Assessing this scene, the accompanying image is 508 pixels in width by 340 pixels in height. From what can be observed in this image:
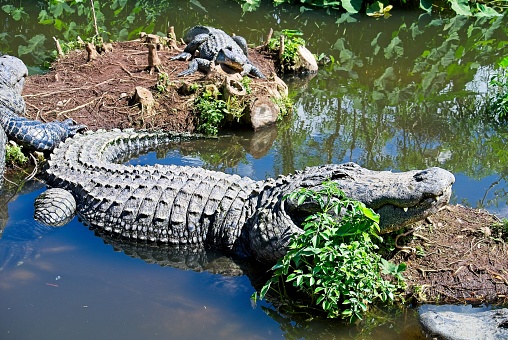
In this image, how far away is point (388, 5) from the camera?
619 inches

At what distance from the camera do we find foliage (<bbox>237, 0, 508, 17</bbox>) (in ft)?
50.1

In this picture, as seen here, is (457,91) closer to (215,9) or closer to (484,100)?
(484,100)

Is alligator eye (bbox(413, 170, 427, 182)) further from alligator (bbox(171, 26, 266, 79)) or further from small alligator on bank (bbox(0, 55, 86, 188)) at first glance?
alligator (bbox(171, 26, 266, 79))

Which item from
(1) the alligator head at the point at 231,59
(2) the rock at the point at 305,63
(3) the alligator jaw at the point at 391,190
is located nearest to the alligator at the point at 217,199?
(3) the alligator jaw at the point at 391,190

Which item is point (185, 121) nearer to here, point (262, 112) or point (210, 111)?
point (210, 111)

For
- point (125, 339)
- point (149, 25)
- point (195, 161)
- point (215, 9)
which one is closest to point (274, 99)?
point (195, 161)

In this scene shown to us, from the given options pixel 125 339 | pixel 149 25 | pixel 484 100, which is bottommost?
pixel 125 339

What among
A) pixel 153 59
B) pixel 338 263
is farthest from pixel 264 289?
pixel 153 59

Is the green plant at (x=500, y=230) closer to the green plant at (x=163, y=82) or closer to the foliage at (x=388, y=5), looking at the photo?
the green plant at (x=163, y=82)

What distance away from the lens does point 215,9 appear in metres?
16.1

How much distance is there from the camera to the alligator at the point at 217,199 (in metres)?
4.78

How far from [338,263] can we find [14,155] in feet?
14.3

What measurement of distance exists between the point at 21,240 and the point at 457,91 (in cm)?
739

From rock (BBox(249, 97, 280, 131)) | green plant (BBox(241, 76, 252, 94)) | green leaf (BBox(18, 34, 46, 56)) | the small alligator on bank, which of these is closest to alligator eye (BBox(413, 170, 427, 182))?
rock (BBox(249, 97, 280, 131))
